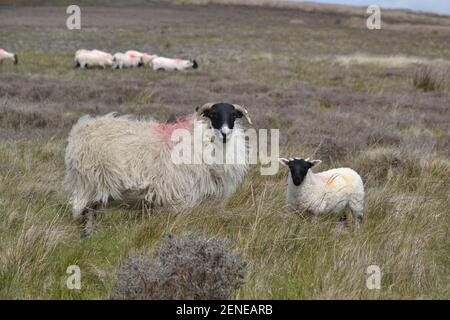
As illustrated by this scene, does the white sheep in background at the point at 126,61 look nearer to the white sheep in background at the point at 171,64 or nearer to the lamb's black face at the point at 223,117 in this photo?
the white sheep in background at the point at 171,64

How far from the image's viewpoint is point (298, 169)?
599 cm

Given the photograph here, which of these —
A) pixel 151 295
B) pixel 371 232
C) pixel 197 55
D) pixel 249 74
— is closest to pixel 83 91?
pixel 249 74

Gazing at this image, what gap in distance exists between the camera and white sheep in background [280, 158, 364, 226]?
19.6ft

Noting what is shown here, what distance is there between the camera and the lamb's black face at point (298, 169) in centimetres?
594

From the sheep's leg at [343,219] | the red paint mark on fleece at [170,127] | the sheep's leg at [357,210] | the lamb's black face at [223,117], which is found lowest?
the sheep's leg at [343,219]

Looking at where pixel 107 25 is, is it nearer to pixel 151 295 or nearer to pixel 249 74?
pixel 249 74

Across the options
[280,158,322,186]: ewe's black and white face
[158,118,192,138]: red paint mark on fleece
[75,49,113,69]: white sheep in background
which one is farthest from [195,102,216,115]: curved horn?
[75,49,113,69]: white sheep in background

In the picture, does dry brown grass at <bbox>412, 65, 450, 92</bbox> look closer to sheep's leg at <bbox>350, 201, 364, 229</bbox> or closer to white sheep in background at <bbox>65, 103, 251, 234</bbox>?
sheep's leg at <bbox>350, 201, 364, 229</bbox>

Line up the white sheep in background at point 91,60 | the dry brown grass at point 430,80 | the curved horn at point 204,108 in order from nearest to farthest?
the curved horn at point 204,108 < the dry brown grass at point 430,80 < the white sheep in background at point 91,60

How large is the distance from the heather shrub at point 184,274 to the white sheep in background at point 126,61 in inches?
816

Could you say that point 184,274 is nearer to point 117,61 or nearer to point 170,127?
point 170,127

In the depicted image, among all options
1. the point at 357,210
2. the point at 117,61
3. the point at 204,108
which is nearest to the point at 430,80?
the point at 117,61

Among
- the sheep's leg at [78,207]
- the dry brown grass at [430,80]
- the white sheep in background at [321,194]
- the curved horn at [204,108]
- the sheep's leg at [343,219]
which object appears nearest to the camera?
the sheep's leg at [78,207]

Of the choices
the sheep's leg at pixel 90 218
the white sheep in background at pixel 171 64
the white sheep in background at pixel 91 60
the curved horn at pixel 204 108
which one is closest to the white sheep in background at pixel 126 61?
the white sheep in background at pixel 91 60
